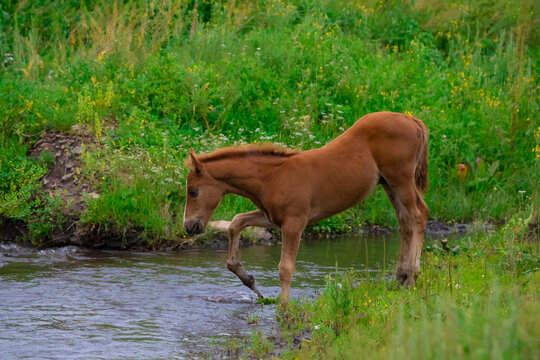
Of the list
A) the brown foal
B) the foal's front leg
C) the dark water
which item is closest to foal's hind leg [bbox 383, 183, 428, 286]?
the brown foal

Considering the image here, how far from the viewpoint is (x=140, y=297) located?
8.73 m

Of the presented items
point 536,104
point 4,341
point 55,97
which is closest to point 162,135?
point 55,97

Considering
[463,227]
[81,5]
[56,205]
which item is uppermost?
[81,5]

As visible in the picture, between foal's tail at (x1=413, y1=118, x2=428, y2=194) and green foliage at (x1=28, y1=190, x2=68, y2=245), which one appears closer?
foal's tail at (x1=413, y1=118, x2=428, y2=194)

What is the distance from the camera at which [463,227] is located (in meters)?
13.2

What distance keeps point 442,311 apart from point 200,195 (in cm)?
352

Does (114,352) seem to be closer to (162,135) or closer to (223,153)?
(223,153)

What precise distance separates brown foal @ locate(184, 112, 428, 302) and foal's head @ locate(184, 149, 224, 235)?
0.03 feet

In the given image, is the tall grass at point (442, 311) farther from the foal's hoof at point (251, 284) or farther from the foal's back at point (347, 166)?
the foal's back at point (347, 166)

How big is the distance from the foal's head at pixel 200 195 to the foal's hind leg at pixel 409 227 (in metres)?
2.00

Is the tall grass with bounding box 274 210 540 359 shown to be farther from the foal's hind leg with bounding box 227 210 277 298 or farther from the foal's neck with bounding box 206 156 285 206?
the foal's neck with bounding box 206 156 285 206

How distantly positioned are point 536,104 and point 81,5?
9.66 meters

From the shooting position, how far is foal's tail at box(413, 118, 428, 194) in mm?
8797

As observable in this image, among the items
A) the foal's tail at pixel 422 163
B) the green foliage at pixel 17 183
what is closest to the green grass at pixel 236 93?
the green foliage at pixel 17 183
